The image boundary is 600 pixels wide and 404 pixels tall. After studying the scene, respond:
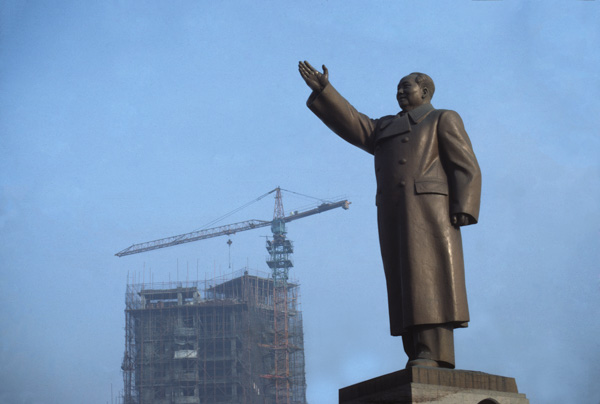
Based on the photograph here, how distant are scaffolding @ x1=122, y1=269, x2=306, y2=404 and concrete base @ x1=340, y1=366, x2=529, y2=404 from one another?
7675 centimetres

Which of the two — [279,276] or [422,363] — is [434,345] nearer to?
[422,363]

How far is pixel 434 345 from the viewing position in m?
6.94

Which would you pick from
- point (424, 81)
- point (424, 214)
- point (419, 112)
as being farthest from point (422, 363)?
point (424, 81)

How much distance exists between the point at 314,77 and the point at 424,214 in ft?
6.02

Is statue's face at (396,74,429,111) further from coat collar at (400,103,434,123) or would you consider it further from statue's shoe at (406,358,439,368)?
statue's shoe at (406,358,439,368)

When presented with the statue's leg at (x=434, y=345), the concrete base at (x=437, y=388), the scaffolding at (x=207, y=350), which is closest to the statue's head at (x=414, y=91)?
the statue's leg at (x=434, y=345)

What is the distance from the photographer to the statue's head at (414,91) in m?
7.91

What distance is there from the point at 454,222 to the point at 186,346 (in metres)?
79.2

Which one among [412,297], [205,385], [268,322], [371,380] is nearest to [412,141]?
[412,297]

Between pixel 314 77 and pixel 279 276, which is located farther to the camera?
pixel 279 276

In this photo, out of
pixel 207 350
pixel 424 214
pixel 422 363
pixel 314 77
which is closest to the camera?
pixel 422 363

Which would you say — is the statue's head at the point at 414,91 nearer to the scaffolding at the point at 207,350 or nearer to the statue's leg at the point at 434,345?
the statue's leg at the point at 434,345

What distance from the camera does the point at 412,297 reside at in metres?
7.03

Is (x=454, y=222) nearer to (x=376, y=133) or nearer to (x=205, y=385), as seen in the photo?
(x=376, y=133)
